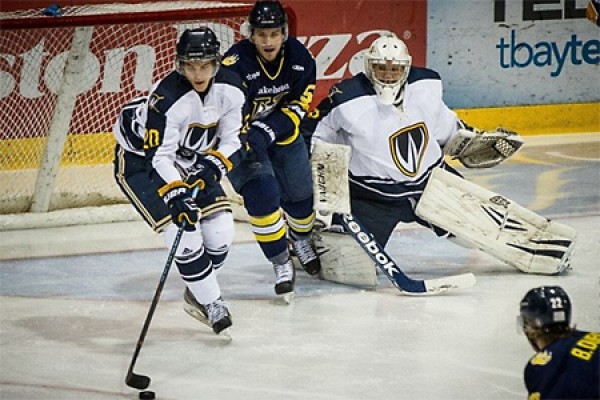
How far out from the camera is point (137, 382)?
3.98m

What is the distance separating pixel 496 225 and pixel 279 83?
93 centimetres

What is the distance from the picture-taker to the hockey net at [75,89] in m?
5.99

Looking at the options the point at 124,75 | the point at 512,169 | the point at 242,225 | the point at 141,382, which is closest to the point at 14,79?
the point at 124,75

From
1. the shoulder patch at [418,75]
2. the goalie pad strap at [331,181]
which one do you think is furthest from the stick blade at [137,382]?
the shoulder patch at [418,75]

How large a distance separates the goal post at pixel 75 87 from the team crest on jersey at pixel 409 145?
1.12 meters

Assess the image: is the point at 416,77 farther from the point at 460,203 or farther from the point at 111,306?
the point at 111,306

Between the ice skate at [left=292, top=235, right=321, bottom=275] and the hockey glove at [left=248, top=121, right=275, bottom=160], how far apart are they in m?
0.44

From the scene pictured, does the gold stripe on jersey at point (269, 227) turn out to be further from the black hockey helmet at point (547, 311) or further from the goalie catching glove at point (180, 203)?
the black hockey helmet at point (547, 311)

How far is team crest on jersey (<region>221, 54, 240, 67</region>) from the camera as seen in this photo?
16.1ft

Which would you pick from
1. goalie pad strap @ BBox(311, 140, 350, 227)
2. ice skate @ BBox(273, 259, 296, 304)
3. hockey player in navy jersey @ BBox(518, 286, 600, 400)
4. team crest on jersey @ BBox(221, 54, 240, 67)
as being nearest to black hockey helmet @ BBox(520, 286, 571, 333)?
hockey player in navy jersey @ BBox(518, 286, 600, 400)

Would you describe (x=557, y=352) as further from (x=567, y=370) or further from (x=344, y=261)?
(x=344, y=261)

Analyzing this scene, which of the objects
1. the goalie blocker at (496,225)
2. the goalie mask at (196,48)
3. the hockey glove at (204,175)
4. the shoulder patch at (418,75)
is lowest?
the goalie blocker at (496,225)

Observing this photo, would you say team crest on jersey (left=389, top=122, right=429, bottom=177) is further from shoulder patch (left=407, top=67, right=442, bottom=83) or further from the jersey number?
the jersey number

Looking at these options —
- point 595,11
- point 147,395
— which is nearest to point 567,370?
point 147,395
